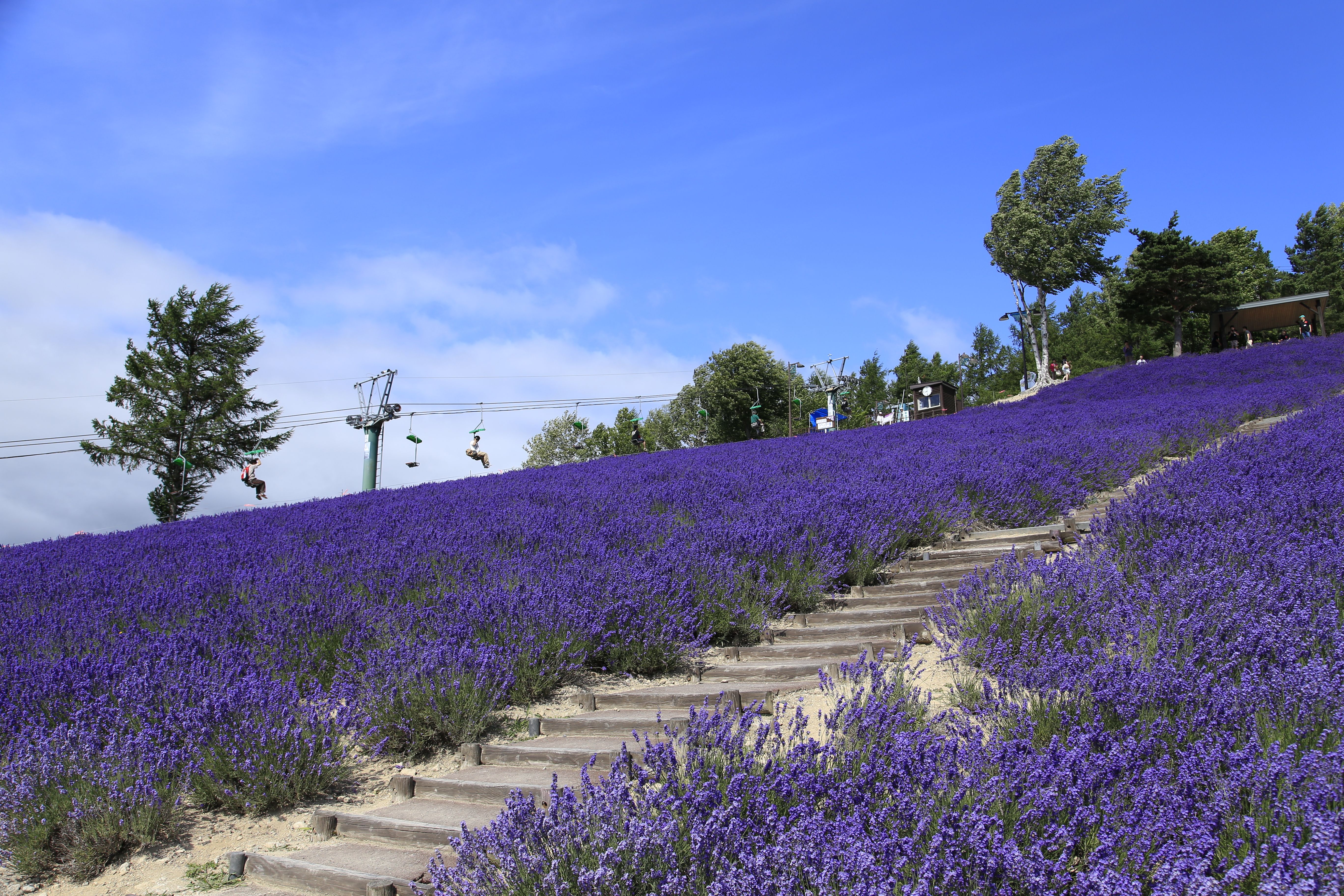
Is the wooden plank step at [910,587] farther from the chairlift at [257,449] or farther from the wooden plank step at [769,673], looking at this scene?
the chairlift at [257,449]

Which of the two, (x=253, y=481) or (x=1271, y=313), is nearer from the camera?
(x=253, y=481)

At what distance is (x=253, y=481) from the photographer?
25.2 meters

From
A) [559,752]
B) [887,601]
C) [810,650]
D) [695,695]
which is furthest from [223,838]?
[887,601]

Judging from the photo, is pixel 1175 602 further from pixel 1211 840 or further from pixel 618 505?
pixel 618 505

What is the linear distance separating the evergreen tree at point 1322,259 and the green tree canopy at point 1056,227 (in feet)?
63.3

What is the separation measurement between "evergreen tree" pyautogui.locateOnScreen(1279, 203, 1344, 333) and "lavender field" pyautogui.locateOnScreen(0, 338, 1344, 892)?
4896 cm

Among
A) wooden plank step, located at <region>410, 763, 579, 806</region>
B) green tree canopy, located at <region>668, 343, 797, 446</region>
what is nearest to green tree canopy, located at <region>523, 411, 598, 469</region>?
green tree canopy, located at <region>668, 343, 797, 446</region>

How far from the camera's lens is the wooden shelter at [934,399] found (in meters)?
30.9

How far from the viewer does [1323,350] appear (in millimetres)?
22297

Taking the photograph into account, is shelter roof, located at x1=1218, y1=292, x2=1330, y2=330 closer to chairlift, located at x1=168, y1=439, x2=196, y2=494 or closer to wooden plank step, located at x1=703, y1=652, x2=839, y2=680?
wooden plank step, located at x1=703, y1=652, x2=839, y2=680

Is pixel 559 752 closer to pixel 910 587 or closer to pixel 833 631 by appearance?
pixel 833 631

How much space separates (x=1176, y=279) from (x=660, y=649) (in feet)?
110

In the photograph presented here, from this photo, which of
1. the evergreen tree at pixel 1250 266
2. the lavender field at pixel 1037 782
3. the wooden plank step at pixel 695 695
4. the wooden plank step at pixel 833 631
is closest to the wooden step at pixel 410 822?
the lavender field at pixel 1037 782

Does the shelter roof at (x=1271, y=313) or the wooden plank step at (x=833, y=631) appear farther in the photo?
the shelter roof at (x=1271, y=313)
